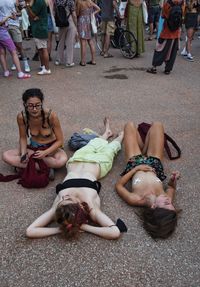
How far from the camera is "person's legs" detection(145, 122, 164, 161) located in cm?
372

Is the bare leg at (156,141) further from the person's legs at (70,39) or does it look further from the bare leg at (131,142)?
the person's legs at (70,39)

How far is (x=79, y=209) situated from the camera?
2.75 metres

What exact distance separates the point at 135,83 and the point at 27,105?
3.78 meters

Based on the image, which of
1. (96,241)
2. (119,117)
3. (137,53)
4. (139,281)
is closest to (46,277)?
(96,241)

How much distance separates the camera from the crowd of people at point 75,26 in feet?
21.5

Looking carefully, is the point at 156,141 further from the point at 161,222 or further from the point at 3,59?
the point at 3,59

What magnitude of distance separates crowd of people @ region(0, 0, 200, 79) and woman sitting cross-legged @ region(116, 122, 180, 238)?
358 centimetres

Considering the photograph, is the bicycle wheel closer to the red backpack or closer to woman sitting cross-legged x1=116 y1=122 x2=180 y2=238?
woman sitting cross-legged x1=116 y1=122 x2=180 y2=238

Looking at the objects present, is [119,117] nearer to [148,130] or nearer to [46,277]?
[148,130]

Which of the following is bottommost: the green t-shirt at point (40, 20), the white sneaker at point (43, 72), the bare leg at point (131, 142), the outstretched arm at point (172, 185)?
the white sneaker at point (43, 72)

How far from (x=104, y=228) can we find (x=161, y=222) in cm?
47

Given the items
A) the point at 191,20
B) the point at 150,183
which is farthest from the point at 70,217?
the point at 191,20

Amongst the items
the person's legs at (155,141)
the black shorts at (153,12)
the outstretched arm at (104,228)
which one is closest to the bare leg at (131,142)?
the person's legs at (155,141)

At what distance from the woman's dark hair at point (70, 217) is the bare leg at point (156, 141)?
1268 millimetres
